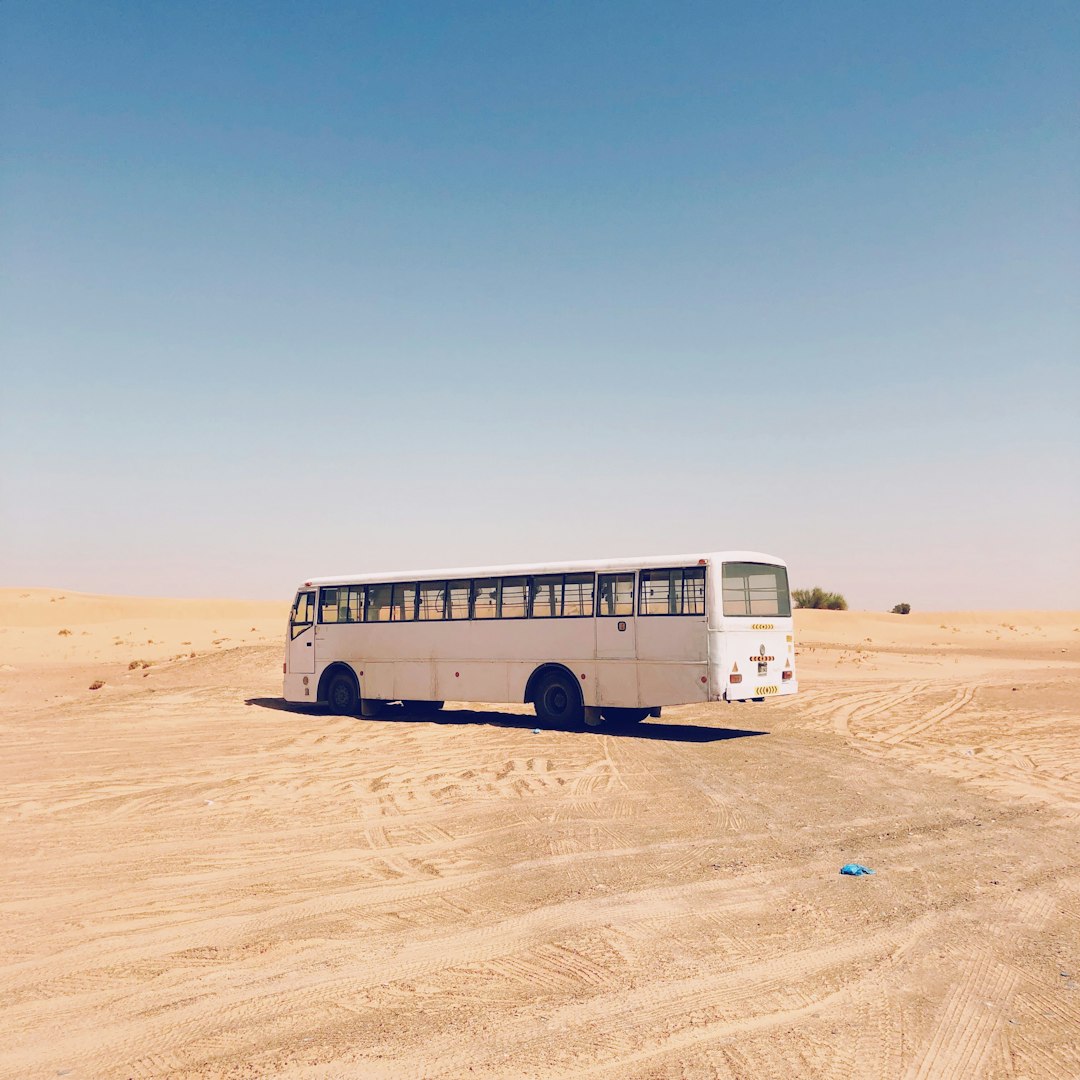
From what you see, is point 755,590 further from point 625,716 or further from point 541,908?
point 541,908

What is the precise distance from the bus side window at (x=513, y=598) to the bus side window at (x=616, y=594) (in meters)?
1.83

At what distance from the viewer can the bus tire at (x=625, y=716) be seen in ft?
67.9

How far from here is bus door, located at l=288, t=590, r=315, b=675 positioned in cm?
2394

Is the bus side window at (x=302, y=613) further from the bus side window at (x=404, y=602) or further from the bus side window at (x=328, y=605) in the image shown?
the bus side window at (x=404, y=602)

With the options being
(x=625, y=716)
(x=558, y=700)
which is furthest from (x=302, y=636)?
(x=625, y=716)

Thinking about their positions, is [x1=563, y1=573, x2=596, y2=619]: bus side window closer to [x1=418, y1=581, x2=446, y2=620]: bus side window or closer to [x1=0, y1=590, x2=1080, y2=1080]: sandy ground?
[x1=0, y1=590, x2=1080, y2=1080]: sandy ground

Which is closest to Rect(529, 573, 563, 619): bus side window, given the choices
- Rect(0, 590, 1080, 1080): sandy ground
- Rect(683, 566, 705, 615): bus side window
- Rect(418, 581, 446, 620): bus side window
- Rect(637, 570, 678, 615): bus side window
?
Rect(637, 570, 678, 615): bus side window

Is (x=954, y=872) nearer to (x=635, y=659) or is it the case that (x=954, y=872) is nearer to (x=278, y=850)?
(x=278, y=850)

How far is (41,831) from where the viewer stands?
1057cm

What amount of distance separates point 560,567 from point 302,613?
304 inches

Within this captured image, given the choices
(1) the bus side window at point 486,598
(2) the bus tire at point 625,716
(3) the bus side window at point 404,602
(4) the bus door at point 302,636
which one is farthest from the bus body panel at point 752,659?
(4) the bus door at point 302,636

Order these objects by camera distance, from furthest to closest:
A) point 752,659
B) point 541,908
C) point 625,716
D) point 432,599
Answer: point 432,599, point 625,716, point 752,659, point 541,908

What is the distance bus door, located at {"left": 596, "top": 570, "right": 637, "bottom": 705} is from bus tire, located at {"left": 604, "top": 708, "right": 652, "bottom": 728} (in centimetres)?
161

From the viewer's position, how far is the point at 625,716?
68.1 ft
